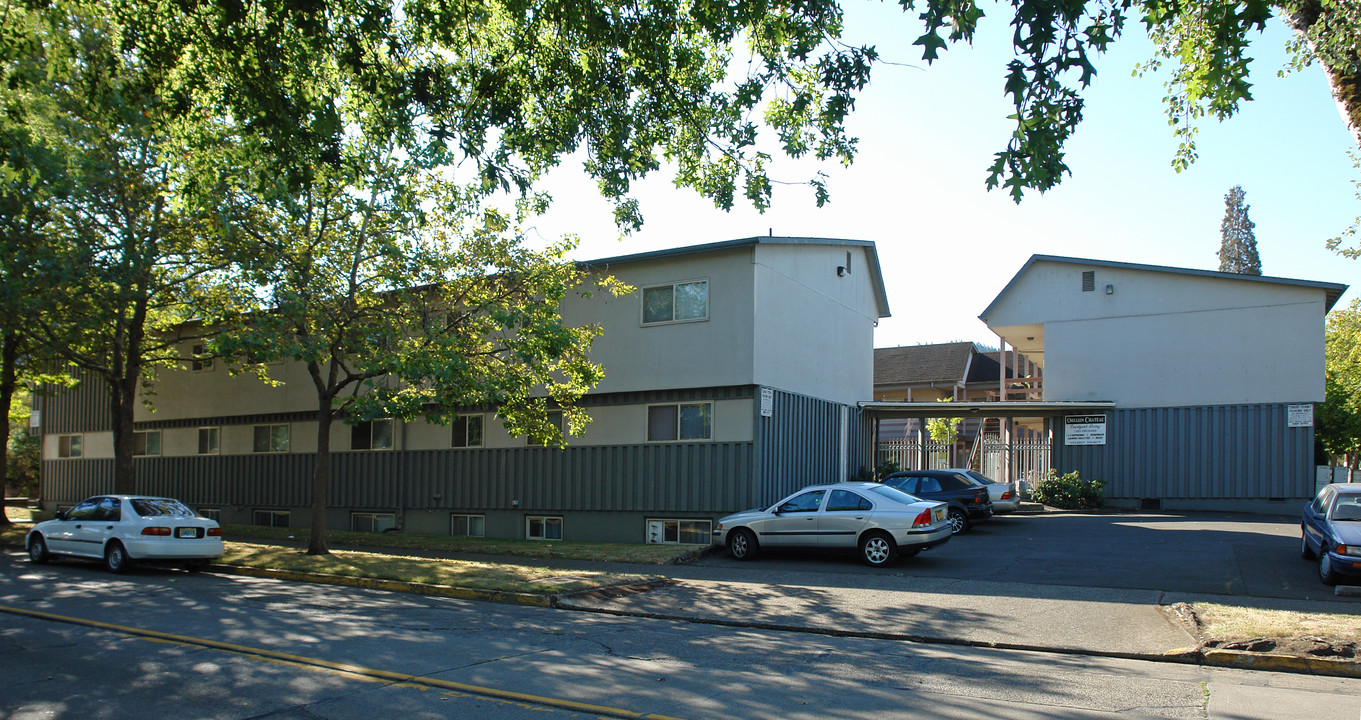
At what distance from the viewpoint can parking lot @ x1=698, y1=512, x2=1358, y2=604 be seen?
1302cm

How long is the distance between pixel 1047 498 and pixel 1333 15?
1900cm

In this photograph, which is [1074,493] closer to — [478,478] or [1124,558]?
[1124,558]

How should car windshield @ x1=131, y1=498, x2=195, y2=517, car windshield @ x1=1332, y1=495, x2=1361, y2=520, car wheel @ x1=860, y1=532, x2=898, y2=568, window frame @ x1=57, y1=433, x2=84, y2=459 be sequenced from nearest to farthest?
car windshield @ x1=1332, y1=495, x2=1361, y2=520, car wheel @ x1=860, y1=532, x2=898, y2=568, car windshield @ x1=131, y1=498, x2=195, y2=517, window frame @ x1=57, y1=433, x2=84, y2=459

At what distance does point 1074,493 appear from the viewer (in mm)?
25141

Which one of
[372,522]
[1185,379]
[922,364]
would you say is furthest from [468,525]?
[922,364]

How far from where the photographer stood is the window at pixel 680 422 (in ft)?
64.6

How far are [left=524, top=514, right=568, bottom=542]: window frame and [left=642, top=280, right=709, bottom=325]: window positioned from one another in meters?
5.29

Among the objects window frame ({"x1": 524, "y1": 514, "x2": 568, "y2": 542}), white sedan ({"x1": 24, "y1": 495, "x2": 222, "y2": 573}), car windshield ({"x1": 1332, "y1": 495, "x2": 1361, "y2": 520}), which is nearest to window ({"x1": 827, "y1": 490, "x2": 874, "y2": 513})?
car windshield ({"x1": 1332, "y1": 495, "x2": 1361, "y2": 520})

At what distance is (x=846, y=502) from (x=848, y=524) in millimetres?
412

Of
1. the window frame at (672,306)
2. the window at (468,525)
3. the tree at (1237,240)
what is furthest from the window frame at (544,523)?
the tree at (1237,240)

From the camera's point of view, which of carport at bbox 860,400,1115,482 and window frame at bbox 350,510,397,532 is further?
carport at bbox 860,400,1115,482

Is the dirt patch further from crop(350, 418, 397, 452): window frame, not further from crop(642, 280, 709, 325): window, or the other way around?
crop(350, 418, 397, 452): window frame

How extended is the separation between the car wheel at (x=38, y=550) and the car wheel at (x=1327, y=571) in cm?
2147

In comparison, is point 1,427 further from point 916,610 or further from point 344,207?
point 916,610
